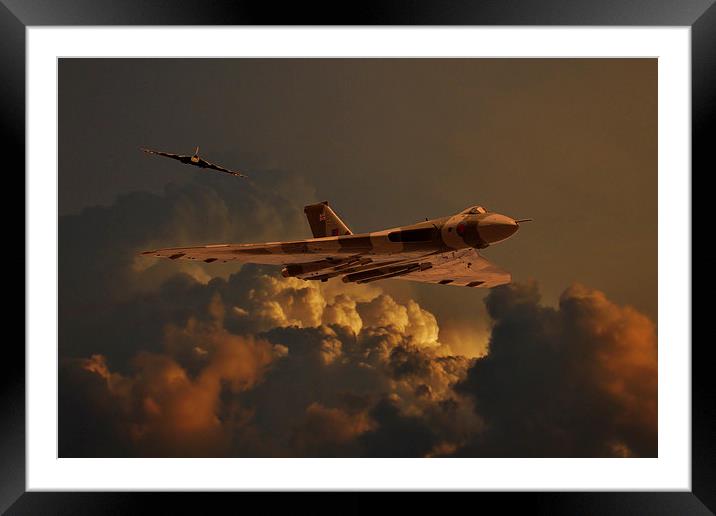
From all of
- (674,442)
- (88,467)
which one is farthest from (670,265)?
(88,467)

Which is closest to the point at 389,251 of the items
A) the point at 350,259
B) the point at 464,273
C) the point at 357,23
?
the point at 350,259

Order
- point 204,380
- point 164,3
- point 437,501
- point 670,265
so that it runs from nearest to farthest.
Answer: point 164,3 < point 437,501 < point 670,265 < point 204,380

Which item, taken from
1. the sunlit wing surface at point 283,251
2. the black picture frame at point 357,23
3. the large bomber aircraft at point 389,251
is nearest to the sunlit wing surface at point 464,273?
the large bomber aircraft at point 389,251

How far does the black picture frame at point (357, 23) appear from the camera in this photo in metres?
11.6

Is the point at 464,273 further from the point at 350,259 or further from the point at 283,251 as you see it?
the point at 283,251

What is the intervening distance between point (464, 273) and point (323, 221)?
3.45m

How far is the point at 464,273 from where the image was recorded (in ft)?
50.2

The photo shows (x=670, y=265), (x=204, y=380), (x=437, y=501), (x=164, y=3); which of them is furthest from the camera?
(x=204, y=380)

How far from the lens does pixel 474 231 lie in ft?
42.0

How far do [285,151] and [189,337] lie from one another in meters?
5.01

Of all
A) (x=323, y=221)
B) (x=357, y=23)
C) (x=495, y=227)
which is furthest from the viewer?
(x=323, y=221)

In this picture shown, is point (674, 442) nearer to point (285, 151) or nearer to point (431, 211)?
point (431, 211)

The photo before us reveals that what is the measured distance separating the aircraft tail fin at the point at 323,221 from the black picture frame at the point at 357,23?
4855 millimetres

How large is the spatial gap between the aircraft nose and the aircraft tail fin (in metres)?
3.81
